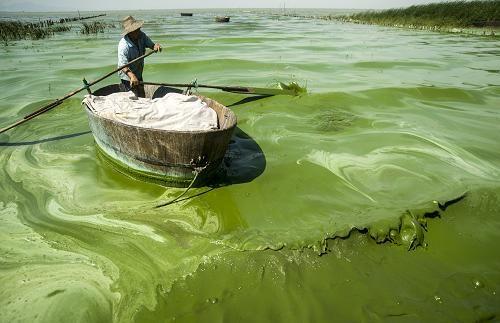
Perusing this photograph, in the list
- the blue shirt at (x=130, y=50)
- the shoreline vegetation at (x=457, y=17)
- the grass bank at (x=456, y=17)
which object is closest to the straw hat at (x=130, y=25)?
the blue shirt at (x=130, y=50)

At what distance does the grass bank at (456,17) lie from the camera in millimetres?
27078

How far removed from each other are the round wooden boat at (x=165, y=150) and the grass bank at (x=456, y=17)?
93.3 feet

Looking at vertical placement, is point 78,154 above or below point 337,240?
above

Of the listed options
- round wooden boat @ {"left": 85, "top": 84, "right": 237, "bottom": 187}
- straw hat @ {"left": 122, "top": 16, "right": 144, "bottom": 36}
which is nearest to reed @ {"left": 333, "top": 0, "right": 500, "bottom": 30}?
straw hat @ {"left": 122, "top": 16, "right": 144, "bottom": 36}

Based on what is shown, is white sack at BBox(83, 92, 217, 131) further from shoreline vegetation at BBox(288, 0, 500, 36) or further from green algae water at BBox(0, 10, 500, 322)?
shoreline vegetation at BBox(288, 0, 500, 36)

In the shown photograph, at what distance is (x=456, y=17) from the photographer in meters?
29.2

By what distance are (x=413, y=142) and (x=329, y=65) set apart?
312 inches

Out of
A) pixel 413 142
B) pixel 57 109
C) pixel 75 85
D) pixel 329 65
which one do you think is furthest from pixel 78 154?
pixel 329 65

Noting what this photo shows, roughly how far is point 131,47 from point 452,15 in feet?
108

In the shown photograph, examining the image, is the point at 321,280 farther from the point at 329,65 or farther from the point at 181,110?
the point at 329,65

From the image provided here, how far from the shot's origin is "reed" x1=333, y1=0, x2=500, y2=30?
2731cm

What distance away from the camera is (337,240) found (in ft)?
12.7

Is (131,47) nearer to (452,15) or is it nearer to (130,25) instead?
(130,25)

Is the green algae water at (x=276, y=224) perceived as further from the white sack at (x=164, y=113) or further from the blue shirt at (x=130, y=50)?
the blue shirt at (x=130, y=50)
